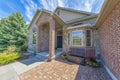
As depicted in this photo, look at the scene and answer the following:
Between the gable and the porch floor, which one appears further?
the gable

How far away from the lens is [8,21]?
20.3 metres

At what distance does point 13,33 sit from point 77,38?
17510 mm

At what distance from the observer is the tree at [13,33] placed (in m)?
19.8

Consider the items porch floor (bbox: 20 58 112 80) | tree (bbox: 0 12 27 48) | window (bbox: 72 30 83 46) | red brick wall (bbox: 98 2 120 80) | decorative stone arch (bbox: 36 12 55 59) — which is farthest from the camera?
tree (bbox: 0 12 27 48)

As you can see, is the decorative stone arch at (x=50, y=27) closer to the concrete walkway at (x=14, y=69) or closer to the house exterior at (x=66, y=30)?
the house exterior at (x=66, y=30)

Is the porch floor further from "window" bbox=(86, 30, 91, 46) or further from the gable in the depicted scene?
the gable

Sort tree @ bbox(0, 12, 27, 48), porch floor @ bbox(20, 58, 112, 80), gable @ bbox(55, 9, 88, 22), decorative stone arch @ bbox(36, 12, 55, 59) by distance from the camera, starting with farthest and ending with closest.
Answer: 1. tree @ bbox(0, 12, 27, 48)
2. gable @ bbox(55, 9, 88, 22)
3. decorative stone arch @ bbox(36, 12, 55, 59)
4. porch floor @ bbox(20, 58, 112, 80)

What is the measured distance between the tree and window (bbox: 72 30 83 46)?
15.2 m

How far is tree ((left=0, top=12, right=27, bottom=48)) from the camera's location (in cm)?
1977

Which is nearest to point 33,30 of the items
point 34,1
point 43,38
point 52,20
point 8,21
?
point 43,38

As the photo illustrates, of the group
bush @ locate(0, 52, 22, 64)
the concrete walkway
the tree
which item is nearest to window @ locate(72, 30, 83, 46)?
the concrete walkway

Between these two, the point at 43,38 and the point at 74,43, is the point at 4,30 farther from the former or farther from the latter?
the point at 74,43

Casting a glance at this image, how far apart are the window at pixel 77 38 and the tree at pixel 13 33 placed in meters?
15.2

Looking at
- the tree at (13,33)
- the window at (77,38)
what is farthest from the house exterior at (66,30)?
the tree at (13,33)
